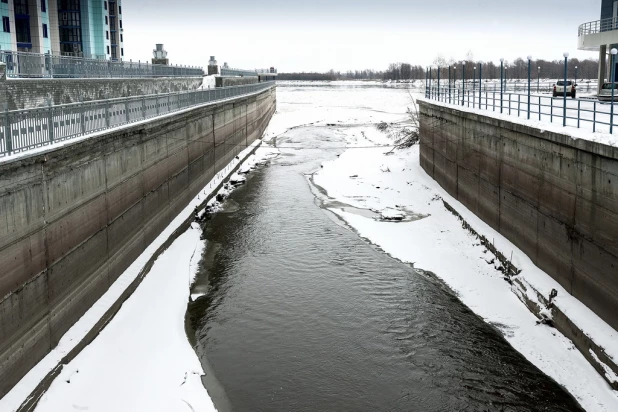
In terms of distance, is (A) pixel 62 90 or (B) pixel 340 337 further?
(A) pixel 62 90

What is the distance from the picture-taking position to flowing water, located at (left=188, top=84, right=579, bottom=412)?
12625 mm

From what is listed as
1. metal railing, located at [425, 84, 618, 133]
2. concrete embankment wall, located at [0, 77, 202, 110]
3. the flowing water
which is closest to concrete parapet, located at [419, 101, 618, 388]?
metal railing, located at [425, 84, 618, 133]

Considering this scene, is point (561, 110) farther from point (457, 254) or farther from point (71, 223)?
point (71, 223)

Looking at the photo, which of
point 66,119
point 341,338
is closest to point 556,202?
point 341,338

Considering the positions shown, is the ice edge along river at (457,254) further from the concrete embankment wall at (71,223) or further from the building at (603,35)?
the building at (603,35)

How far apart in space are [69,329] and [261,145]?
41.7 metres

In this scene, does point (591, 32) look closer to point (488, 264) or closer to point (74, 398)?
point (488, 264)

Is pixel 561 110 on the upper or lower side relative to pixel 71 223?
upper

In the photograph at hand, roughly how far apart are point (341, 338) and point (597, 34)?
1173 inches

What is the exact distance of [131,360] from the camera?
45.0 feet

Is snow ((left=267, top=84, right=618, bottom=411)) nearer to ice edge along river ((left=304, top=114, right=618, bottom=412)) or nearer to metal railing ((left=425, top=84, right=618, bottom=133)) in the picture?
ice edge along river ((left=304, top=114, right=618, bottom=412))

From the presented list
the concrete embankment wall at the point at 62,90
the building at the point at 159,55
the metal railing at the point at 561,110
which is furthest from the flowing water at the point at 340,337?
the building at the point at 159,55

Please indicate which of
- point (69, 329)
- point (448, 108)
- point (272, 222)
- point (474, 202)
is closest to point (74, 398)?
point (69, 329)

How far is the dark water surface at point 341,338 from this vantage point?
12625 mm
